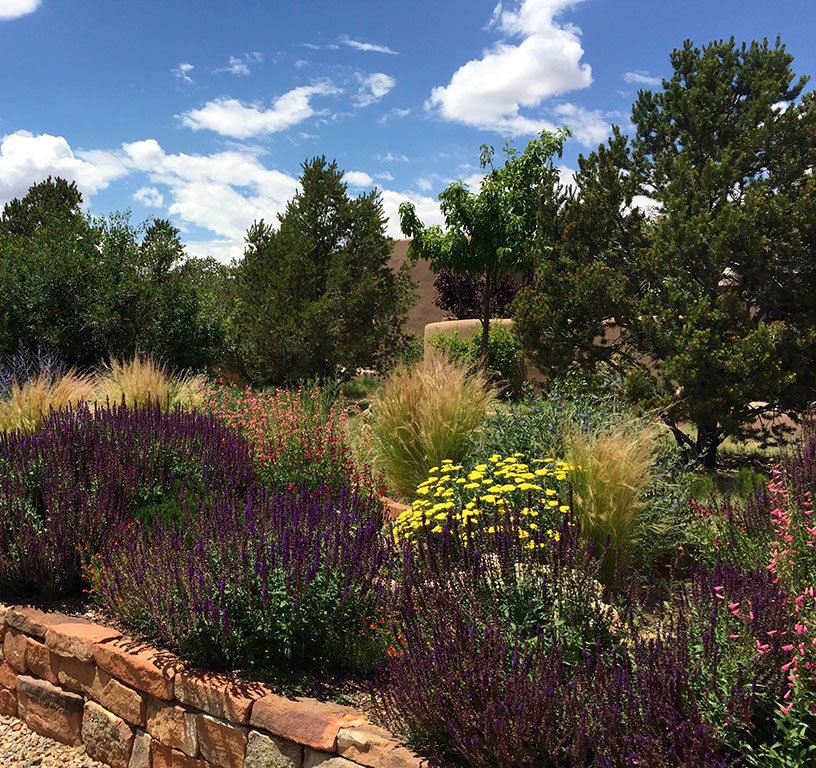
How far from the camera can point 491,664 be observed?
2.39 m

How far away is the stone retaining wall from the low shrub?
1.50 m

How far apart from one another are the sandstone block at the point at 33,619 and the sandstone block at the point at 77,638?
0.23ft

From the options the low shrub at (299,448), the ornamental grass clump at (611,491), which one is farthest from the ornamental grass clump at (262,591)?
the ornamental grass clump at (611,491)

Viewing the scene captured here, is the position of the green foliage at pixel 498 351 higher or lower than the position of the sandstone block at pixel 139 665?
higher

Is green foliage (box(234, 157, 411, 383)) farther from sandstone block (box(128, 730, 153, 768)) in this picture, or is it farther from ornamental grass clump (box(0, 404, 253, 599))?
sandstone block (box(128, 730, 153, 768))

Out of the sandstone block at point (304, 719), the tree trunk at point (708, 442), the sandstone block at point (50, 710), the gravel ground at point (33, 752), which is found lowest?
the gravel ground at point (33, 752)

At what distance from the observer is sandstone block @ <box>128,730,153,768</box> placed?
129 inches

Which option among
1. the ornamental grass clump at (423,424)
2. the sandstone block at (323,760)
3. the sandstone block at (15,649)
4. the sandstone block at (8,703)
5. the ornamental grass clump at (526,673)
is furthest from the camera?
the ornamental grass clump at (423,424)

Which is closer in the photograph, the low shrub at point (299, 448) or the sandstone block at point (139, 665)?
the sandstone block at point (139, 665)

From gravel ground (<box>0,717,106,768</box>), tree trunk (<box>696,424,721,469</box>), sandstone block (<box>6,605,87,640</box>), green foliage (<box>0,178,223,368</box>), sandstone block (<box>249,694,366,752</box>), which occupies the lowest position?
gravel ground (<box>0,717,106,768</box>)

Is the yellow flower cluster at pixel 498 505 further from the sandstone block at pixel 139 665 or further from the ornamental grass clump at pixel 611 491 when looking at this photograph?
the sandstone block at pixel 139 665

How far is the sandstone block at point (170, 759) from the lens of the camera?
3089 mm

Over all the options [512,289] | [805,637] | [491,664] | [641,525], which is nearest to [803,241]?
[641,525]

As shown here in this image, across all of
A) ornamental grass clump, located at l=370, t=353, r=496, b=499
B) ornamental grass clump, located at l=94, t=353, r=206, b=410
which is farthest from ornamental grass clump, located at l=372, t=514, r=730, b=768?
ornamental grass clump, located at l=94, t=353, r=206, b=410
